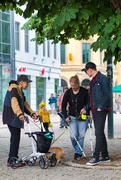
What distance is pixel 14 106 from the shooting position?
9000 mm

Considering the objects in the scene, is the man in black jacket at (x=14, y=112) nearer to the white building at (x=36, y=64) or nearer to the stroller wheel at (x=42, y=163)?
the stroller wheel at (x=42, y=163)

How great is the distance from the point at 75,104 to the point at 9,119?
157 centimetres

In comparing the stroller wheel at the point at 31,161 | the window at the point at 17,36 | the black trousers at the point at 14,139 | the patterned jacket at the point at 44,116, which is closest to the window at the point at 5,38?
the window at the point at 17,36

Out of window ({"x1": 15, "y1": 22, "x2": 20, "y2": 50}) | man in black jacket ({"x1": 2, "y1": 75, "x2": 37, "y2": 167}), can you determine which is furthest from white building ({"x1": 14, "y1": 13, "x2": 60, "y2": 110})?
man in black jacket ({"x1": 2, "y1": 75, "x2": 37, "y2": 167})

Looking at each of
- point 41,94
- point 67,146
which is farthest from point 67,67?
point 67,146

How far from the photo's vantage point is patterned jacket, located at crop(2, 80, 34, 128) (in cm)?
901

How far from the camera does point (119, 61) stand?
346 inches

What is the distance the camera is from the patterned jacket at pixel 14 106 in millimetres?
9011

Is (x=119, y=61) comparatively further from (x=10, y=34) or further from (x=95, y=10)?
(x=10, y=34)

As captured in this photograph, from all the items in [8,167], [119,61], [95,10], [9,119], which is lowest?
[8,167]

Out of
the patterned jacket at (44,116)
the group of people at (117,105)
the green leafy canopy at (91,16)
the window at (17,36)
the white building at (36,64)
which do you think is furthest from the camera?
the group of people at (117,105)

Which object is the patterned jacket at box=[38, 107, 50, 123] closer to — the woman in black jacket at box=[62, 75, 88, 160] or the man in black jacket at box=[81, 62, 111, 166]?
the woman in black jacket at box=[62, 75, 88, 160]

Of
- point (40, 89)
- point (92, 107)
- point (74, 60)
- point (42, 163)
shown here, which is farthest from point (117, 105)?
point (42, 163)

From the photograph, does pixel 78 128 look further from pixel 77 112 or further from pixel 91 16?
pixel 91 16
